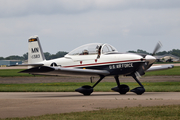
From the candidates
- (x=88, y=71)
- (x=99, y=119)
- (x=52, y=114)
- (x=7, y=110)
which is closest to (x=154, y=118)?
(x=99, y=119)

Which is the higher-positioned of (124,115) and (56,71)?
(56,71)

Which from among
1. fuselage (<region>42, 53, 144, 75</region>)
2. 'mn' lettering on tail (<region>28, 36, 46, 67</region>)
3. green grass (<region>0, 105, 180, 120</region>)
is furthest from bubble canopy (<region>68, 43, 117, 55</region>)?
green grass (<region>0, 105, 180, 120</region>)

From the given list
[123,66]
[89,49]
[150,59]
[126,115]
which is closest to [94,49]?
[89,49]

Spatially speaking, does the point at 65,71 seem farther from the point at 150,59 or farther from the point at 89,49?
the point at 150,59

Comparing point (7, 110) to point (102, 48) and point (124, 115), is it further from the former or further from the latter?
point (102, 48)

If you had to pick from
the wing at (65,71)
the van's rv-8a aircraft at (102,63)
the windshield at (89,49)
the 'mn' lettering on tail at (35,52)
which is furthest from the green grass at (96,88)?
the wing at (65,71)

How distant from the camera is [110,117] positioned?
9211 mm

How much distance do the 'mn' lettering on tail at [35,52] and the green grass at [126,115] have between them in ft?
39.2

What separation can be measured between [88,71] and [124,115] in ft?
25.8

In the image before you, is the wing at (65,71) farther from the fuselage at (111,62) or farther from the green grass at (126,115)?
the green grass at (126,115)

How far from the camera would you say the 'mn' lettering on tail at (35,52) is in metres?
21.7

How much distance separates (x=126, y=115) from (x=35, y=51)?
13.5 m

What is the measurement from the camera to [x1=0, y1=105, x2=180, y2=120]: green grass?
9.10 metres

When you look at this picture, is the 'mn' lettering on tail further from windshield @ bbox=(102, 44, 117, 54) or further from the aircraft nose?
the aircraft nose
